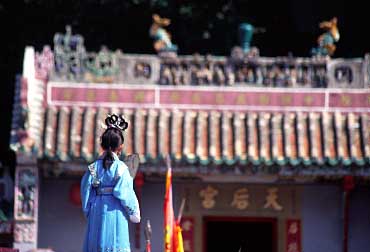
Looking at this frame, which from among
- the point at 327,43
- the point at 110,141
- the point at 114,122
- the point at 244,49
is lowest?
the point at 110,141

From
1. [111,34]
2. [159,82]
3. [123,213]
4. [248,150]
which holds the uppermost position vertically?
[111,34]

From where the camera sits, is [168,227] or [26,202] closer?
[168,227]

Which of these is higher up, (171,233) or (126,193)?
(126,193)

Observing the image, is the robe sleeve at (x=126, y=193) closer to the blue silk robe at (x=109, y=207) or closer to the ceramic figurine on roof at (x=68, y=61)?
the blue silk robe at (x=109, y=207)

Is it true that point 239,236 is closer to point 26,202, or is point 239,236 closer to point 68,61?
point 68,61

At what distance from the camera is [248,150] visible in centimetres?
1548

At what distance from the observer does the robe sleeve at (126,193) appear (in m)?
9.95

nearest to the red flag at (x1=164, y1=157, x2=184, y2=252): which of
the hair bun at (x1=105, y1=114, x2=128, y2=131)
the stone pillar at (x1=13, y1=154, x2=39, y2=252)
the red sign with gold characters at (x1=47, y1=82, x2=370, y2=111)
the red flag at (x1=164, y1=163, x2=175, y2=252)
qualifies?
the red flag at (x1=164, y1=163, x2=175, y2=252)

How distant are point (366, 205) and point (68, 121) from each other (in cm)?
435

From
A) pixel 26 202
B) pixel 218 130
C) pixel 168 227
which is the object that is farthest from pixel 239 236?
pixel 168 227

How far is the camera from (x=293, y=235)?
53.3ft

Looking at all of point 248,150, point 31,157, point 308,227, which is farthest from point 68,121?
point 308,227

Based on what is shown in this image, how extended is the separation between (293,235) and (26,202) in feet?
12.4

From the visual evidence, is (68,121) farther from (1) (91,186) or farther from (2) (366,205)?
(1) (91,186)
